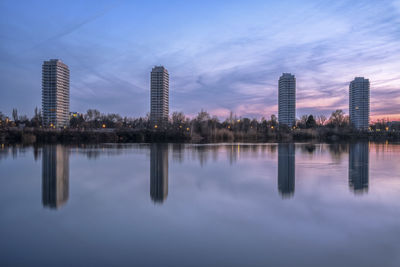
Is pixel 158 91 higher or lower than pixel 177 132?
higher

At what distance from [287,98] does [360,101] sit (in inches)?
1643

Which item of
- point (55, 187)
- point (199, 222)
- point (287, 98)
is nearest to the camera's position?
point (199, 222)

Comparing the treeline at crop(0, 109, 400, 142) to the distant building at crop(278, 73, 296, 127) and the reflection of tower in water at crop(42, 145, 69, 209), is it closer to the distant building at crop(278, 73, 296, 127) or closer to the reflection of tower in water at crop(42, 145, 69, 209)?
the distant building at crop(278, 73, 296, 127)

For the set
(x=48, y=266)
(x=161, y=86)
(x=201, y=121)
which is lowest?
(x=48, y=266)

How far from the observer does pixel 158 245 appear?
4.95 meters

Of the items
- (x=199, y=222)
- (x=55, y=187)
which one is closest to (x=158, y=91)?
(x=55, y=187)

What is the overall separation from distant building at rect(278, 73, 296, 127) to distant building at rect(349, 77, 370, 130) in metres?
35.7

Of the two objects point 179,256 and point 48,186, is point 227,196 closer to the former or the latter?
point 179,256

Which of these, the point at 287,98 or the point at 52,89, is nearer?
the point at 52,89

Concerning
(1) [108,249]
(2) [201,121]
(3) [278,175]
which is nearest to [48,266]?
(1) [108,249]

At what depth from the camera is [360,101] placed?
15775 cm

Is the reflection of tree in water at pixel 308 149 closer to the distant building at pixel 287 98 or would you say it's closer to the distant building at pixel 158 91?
the distant building at pixel 287 98

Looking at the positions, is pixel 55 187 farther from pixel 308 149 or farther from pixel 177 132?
pixel 177 132

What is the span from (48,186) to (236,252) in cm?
795
